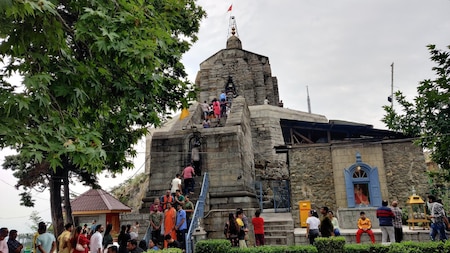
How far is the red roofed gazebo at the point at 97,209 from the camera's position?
17344mm

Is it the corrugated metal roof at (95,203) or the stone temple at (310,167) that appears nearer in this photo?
the stone temple at (310,167)

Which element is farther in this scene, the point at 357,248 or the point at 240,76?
the point at 240,76

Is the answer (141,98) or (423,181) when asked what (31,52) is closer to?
(141,98)

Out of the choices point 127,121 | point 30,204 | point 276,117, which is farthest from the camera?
point 276,117

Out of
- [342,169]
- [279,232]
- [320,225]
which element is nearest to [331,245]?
[320,225]

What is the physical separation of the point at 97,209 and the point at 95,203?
62 centimetres

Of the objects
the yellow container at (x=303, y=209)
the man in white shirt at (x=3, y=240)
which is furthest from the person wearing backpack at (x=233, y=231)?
the man in white shirt at (x=3, y=240)

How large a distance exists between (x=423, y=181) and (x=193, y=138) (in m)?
9.78

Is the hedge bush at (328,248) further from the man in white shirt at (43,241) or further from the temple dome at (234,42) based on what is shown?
the temple dome at (234,42)

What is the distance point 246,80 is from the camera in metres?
31.7

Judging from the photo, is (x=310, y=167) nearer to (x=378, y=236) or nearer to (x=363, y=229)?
(x=378, y=236)

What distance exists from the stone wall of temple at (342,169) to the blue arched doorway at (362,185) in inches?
14.2

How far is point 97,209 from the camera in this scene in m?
17.3

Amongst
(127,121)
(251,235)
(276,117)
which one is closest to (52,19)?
(127,121)
